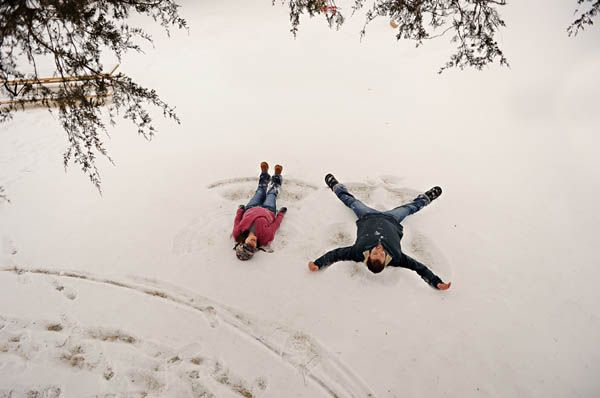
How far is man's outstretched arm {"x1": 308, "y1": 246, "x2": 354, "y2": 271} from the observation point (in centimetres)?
406

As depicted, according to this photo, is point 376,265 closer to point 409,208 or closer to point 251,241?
point 409,208

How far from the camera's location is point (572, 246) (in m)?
4.51

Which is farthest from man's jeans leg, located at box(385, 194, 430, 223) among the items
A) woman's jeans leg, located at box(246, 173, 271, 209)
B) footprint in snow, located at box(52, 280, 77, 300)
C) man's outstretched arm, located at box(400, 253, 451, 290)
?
footprint in snow, located at box(52, 280, 77, 300)

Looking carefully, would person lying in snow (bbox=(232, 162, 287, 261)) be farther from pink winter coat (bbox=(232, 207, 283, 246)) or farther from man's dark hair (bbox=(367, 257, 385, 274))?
man's dark hair (bbox=(367, 257, 385, 274))

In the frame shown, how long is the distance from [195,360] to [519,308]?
3.67 m

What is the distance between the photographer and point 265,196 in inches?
202

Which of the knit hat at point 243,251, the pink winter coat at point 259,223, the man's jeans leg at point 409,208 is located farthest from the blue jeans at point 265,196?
the man's jeans leg at point 409,208

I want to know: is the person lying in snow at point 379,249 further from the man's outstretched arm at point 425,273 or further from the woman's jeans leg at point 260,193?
the woman's jeans leg at point 260,193

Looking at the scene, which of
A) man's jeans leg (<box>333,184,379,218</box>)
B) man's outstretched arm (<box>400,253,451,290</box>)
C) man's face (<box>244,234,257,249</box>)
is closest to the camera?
man's outstretched arm (<box>400,253,451,290</box>)

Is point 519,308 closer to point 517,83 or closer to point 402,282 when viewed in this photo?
point 402,282

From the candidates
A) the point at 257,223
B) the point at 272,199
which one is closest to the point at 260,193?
the point at 272,199

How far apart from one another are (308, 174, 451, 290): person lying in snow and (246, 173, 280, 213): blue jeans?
115 cm

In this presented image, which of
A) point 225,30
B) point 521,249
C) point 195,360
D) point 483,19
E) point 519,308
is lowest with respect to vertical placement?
point 195,360

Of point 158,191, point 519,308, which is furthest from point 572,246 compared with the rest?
point 158,191
